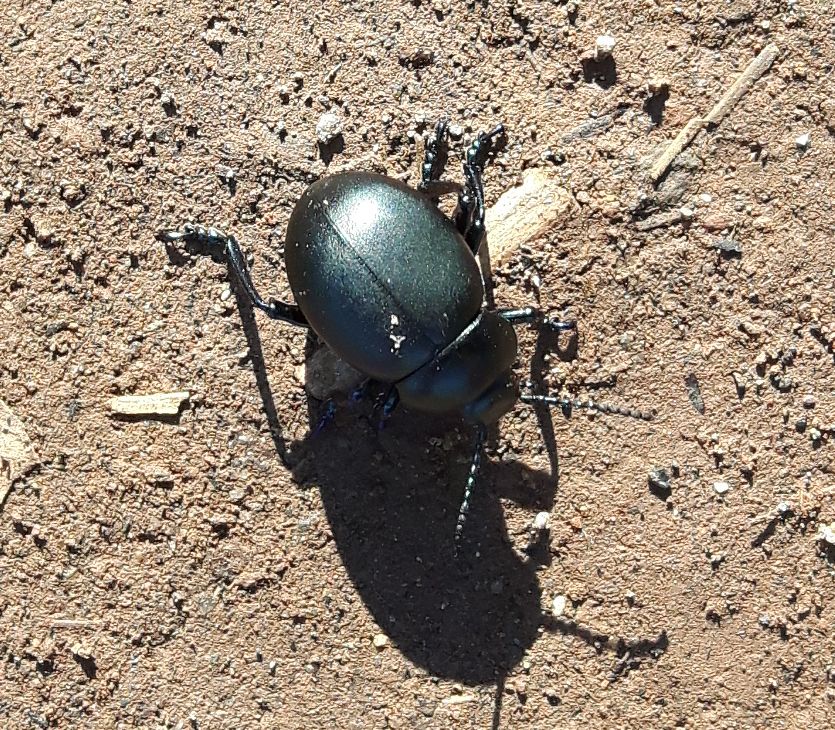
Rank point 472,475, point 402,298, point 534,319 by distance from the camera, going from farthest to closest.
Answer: point 534,319 → point 472,475 → point 402,298

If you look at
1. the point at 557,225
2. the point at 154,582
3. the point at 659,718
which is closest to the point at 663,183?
the point at 557,225

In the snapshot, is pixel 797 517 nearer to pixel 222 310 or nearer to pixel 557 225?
pixel 557 225

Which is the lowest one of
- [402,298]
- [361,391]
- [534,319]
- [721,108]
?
[361,391]

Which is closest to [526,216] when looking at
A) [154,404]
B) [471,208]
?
[471,208]

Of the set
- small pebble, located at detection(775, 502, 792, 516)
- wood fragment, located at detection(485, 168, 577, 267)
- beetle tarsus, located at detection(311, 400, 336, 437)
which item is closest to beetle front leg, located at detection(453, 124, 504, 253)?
wood fragment, located at detection(485, 168, 577, 267)

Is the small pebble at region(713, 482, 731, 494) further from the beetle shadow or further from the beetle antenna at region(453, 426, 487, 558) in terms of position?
the beetle antenna at region(453, 426, 487, 558)

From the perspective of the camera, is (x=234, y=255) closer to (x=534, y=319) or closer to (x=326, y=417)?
(x=326, y=417)
